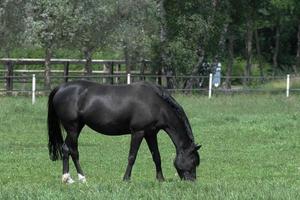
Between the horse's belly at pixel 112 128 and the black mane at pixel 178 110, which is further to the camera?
the horse's belly at pixel 112 128

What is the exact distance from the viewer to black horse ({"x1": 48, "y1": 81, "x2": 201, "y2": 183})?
11.2 m

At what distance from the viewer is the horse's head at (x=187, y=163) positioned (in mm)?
10992

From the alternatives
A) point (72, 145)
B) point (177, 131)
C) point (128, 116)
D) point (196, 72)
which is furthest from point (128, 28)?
point (177, 131)

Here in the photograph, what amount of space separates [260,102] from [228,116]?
6787mm

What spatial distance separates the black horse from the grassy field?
1.37ft

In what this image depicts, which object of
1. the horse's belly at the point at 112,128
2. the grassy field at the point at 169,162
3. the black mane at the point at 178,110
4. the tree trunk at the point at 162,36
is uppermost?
the tree trunk at the point at 162,36

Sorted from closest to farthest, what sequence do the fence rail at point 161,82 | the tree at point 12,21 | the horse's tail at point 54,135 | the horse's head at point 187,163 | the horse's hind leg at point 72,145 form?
the horse's head at point 187,163 < the horse's hind leg at point 72,145 < the horse's tail at point 54,135 < the fence rail at point 161,82 < the tree at point 12,21

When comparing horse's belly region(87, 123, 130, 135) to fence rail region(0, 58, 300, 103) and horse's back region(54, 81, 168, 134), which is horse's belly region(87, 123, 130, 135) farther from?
fence rail region(0, 58, 300, 103)

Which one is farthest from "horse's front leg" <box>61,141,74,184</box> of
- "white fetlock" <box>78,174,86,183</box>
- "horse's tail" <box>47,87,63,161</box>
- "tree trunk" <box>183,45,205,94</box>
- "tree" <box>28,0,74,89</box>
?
"tree trunk" <box>183,45,205,94</box>

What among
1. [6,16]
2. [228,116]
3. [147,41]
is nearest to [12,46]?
[6,16]

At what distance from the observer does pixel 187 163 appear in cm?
1102

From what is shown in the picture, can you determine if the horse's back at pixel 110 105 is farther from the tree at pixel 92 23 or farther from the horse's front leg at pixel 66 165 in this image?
the tree at pixel 92 23

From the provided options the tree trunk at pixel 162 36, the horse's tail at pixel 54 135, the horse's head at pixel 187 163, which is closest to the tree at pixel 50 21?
the tree trunk at pixel 162 36

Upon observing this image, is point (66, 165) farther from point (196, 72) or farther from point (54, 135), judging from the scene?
point (196, 72)
